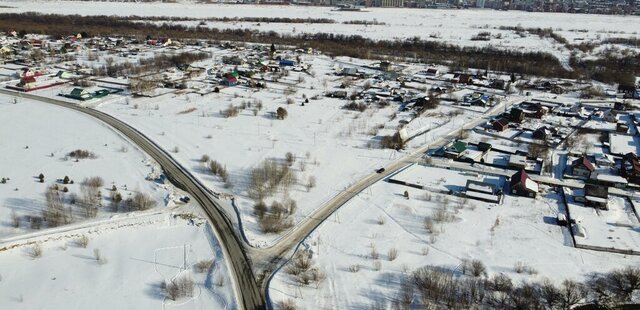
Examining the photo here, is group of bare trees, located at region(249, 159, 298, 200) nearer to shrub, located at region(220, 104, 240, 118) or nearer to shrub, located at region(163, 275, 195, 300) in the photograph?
shrub, located at region(163, 275, 195, 300)

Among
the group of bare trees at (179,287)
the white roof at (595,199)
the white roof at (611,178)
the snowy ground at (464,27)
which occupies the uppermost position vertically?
the snowy ground at (464,27)

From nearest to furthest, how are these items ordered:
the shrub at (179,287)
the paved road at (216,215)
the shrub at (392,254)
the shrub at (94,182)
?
the shrub at (179,287), the paved road at (216,215), the shrub at (392,254), the shrub at (94,182)

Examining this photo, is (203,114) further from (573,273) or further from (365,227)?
(573,273)

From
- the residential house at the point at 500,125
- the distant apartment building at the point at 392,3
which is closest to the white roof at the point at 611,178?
the residential house at the point at 500,125

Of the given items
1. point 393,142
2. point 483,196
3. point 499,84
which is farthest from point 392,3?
point 483,196

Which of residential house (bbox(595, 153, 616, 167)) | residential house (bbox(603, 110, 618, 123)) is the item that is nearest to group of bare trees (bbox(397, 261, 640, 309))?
residential house (bbox(595, 153, 616, 167))

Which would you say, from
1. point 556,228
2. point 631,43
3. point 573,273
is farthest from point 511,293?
point 631,43

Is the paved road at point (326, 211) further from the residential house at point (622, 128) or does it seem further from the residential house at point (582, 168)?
the residential house at point (622, 128)
